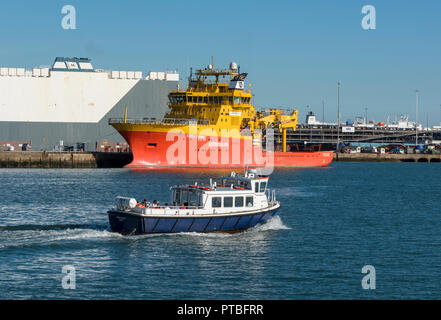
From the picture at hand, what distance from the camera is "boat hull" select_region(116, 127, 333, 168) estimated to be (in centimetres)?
8588

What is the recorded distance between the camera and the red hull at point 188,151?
8588cm

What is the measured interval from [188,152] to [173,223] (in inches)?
2209

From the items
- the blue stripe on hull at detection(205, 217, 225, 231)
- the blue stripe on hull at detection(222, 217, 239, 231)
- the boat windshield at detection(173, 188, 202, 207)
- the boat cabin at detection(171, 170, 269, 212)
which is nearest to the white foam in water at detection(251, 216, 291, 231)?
the boat cabin at detection(171, 170, 269, 212)

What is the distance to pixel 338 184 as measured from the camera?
73.2 meters

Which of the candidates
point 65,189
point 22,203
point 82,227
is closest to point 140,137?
point 65,189

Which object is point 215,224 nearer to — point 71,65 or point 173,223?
point 173,223

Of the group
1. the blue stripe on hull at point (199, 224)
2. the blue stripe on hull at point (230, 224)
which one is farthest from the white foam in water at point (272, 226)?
the blue stripe on hull at point (199, 224)

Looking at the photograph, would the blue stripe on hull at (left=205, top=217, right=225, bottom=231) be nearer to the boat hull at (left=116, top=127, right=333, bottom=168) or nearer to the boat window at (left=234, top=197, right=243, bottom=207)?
the boat window at (left=234, top=197, right=243, bottom=207)

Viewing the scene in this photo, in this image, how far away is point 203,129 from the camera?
89.2 m

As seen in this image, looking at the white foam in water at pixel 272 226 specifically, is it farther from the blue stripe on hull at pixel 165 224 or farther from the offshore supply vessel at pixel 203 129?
the offshore supply vessel at pixel 203 129

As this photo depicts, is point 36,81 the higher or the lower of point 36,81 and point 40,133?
the higher

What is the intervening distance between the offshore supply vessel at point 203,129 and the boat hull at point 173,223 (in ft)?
167
